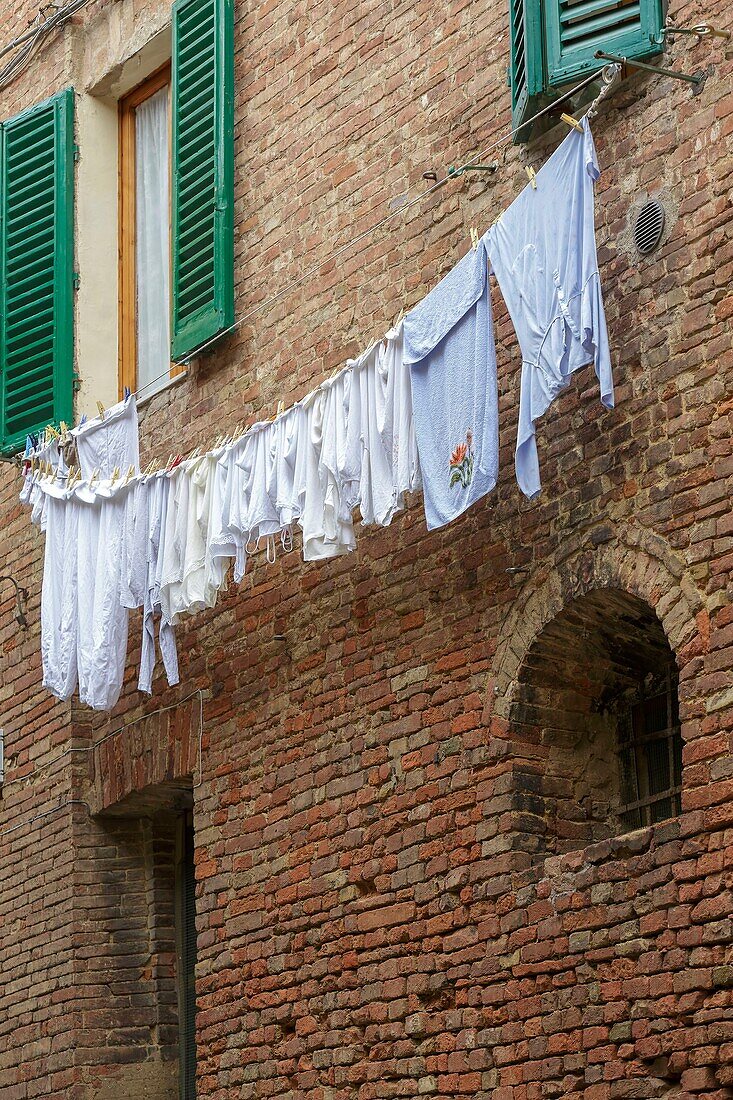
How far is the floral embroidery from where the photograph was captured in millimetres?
7660

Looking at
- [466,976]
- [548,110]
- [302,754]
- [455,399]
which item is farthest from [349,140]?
[466,976]

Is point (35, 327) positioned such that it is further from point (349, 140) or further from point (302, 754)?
point (302, 754)

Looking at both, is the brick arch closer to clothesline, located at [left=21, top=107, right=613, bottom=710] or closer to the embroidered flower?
clothesline, located at [left=21, top=107, right=613, bottom=710]

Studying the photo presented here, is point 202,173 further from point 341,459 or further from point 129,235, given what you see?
point 341,459

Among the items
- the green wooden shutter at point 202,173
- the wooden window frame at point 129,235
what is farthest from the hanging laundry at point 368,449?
the wooden window frame at point 129,235

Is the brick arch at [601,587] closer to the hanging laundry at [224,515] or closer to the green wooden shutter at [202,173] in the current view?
the hanging laundry at [224,515]

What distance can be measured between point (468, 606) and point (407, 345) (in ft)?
3.71

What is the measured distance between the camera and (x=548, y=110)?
8.21 m

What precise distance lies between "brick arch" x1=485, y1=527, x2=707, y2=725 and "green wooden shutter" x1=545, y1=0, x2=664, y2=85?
190cm

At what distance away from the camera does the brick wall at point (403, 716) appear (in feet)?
24.0

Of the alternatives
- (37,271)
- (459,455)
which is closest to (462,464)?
(459,455)

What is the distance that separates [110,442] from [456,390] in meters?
2.71

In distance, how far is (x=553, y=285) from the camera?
7438 mm

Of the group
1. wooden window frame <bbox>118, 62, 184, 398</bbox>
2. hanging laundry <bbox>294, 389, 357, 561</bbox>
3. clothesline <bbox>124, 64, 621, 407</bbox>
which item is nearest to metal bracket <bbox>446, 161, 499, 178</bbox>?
clothesline <bbox>124, 64, 621, 407</bbox>
